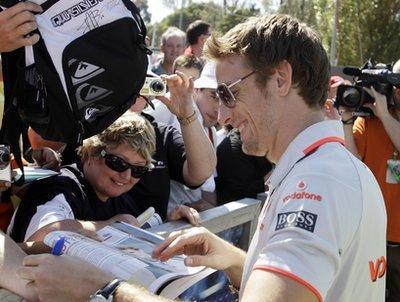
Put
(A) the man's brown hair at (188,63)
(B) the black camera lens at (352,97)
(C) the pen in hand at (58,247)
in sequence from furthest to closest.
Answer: (A) the man's brown hair at (188,63) → (B) the black camera lens at (352,97) → (C) the pen in hand at (58,247)

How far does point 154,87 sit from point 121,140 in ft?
1.09

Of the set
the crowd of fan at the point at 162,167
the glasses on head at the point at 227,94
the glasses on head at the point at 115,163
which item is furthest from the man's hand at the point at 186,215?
the glasses on head at the point at 227,94

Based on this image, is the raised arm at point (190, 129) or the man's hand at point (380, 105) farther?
the man's hand at point (380, 105)

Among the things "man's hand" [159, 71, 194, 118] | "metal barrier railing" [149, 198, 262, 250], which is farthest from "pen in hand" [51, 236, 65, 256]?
"man's hand" [159, 71, 194, 118]

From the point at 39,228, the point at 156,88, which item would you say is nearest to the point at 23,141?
the point at 39,228

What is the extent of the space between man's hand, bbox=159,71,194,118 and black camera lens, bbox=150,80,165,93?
11.6 inches

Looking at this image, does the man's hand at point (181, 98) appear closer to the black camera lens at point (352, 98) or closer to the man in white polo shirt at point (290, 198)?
the man in white polo shirt at point (290, 198)

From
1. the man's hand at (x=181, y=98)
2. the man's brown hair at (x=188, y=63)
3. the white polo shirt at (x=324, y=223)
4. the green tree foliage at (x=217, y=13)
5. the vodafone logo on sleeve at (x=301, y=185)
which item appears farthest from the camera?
the green tree foliage at (x=217, y=13)

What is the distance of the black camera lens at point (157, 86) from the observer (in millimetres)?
2840

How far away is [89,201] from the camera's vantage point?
8.68 ft

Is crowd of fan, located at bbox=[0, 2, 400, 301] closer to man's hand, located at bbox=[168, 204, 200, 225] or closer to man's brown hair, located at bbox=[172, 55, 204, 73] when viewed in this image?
man's hand, located at bbox=[168, 204, 200, 225]

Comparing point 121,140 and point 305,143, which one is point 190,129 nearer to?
point 121,140

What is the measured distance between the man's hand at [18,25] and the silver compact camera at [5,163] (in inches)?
15.2

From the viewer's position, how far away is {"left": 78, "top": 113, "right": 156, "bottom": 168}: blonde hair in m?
2.75
